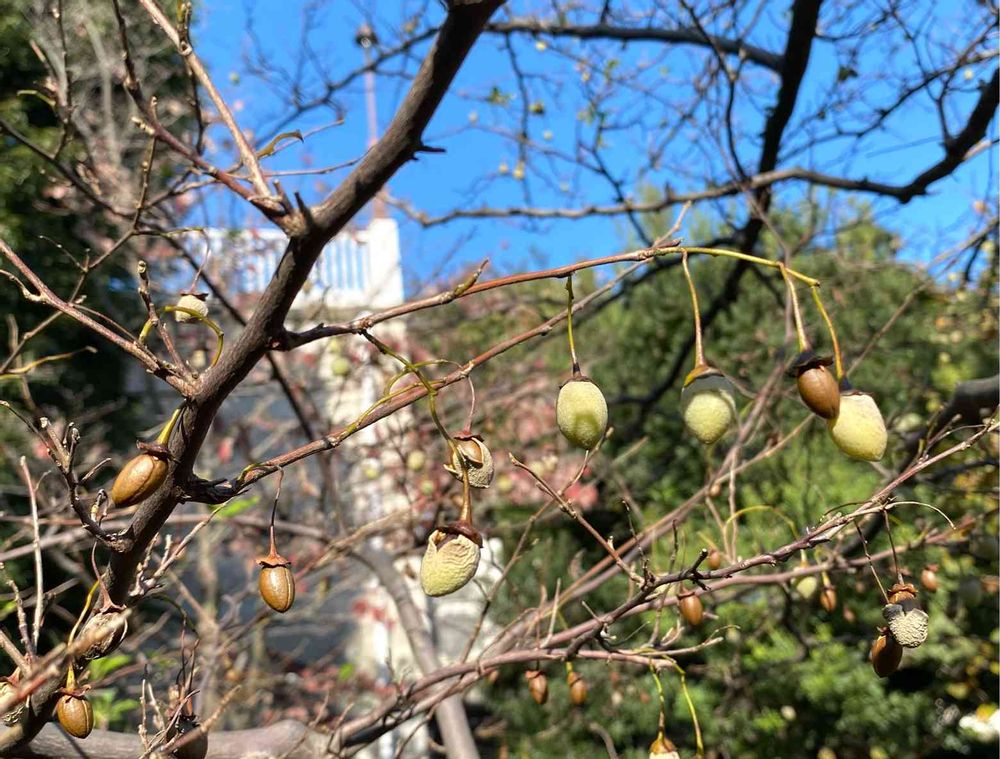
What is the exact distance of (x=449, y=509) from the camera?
2.99m

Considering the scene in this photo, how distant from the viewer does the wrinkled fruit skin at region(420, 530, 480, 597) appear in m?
1.01

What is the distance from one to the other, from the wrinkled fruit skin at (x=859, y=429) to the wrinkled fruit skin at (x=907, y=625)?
23cm

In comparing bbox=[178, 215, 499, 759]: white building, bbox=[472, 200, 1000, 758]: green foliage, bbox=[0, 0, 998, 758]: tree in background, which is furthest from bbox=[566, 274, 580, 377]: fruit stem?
bbox=[178, 215, 499, 759]: white building

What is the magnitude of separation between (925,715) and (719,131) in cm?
333

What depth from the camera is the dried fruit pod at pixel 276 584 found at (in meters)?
1.00

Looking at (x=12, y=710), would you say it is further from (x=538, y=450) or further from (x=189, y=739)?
(x=538, y=450)

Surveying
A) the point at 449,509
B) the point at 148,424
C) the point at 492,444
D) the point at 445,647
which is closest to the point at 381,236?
the point at 148,424

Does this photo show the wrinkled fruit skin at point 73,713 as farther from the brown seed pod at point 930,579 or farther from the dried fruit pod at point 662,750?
the brown seed pod at point 930,579

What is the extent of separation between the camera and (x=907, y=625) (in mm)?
1040

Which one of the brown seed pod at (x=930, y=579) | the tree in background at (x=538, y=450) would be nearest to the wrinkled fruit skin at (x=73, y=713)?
the tree in background at (x=538, y=450)

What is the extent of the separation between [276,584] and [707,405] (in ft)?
2.04

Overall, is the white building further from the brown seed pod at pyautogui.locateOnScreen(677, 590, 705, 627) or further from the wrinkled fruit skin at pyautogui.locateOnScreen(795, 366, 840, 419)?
the wrinkled fruit skin at pyautogui.locateOnScreen(795, 366, 840, 419)

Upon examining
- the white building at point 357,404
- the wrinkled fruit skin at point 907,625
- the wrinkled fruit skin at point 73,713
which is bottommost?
the wrinkled fruit skin at point 73,713

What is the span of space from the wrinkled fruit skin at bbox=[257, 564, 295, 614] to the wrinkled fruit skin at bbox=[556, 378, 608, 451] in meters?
0.42
